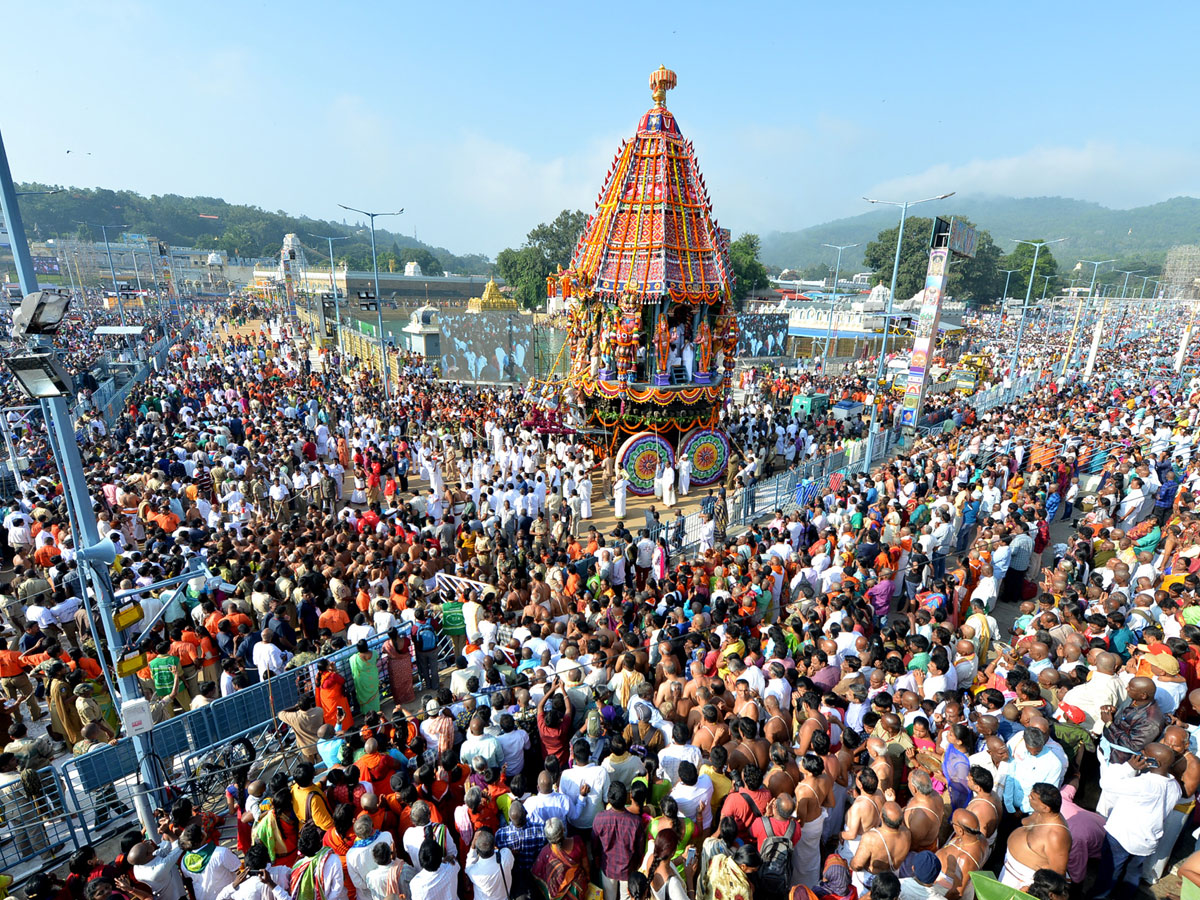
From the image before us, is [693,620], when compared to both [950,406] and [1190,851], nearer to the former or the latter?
[1190,851]

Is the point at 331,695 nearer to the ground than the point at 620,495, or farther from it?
farther from it

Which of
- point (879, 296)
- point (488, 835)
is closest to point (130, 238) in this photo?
point (879, 296)

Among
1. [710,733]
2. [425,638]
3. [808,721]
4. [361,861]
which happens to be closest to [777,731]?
[808,721]

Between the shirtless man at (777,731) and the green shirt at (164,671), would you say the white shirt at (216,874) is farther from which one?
the green shirt at (164,671)

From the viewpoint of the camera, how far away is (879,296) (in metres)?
48.0

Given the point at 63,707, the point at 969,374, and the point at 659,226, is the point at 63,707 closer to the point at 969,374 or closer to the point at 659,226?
the point at 659,226

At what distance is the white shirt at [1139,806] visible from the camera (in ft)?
13.7

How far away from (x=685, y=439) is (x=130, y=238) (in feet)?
283

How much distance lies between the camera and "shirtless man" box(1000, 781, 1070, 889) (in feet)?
12.1

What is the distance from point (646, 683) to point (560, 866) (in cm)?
192

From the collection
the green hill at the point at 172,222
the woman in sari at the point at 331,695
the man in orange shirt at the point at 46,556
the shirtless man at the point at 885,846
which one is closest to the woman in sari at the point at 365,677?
the woman in sari at the point at 331,695

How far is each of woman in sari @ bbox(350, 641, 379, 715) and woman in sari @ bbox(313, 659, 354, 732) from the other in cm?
34

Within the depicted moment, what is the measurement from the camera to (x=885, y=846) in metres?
3.83

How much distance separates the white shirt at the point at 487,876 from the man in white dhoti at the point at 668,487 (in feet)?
36.2
